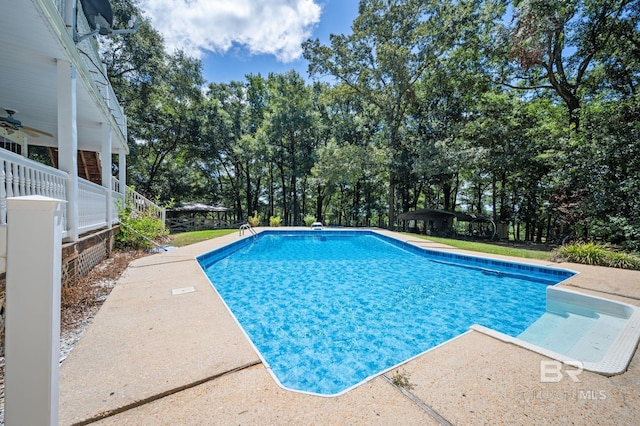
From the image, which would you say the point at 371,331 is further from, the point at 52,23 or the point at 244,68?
the point at 244,68

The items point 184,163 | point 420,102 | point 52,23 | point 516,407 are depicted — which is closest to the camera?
point 516,407

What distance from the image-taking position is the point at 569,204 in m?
9.94

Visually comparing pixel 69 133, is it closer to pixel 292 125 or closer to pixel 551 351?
pixel 551 351

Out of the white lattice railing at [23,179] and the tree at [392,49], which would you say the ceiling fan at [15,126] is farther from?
the tree at [392,49]

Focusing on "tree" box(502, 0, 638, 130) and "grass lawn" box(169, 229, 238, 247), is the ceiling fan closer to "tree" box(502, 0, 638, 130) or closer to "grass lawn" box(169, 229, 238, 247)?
"grass lawn" box(169, 229, 238, 247)

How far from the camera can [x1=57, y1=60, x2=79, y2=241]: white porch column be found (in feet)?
12.4

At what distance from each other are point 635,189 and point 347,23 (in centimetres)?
1723

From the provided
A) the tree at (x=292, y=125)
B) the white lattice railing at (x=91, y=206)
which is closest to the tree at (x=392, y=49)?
the tree at (x=292, y=125)

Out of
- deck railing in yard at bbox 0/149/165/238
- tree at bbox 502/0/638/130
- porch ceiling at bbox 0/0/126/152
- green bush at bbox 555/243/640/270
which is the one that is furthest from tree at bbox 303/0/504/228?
deck railing in yard at bbox 0/149/165/238

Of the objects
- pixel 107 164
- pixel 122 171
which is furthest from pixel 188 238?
pixel 107 164

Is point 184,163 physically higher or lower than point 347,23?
lower

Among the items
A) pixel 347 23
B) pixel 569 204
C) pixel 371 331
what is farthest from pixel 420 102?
pixel 371 331

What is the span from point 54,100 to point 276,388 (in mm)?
7013

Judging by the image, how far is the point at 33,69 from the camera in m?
3.98
